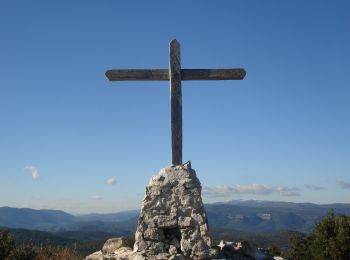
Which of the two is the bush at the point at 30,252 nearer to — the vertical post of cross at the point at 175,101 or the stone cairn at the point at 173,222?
the stone cairn at the point at 173,222

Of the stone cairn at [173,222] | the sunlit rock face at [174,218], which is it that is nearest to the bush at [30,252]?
the stone cairn at [173,222]

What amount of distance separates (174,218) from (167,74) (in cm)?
315

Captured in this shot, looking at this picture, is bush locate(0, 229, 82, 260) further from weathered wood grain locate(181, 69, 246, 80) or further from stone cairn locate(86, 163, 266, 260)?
weathered wood grain locate(181, 69, 246, 80)

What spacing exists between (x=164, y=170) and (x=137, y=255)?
1.87 metres

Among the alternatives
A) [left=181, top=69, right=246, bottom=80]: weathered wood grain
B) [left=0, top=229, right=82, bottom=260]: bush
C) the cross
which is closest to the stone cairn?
the cross

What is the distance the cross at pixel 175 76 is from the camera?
9.67 m

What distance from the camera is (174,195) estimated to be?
956 centimetres

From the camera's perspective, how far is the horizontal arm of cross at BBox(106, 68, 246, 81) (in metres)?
10.0

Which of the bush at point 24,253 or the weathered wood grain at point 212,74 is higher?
the weathered wood grain at point 212,74

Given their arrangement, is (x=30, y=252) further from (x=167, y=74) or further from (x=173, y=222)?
(x=167, y=74)

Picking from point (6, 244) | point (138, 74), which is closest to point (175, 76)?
Answer: point (138, 74)

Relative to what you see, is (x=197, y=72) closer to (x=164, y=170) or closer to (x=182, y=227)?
(x=164, y=170)

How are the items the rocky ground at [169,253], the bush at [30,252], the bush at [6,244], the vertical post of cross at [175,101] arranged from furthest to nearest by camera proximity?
1. the bush at [6,244]
2. the bush at [30,252]
3. the vertical post of cross at [175,101]
4. the rocky ground at [169,253]

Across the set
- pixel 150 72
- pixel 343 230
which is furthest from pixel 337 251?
pixel 150 72
